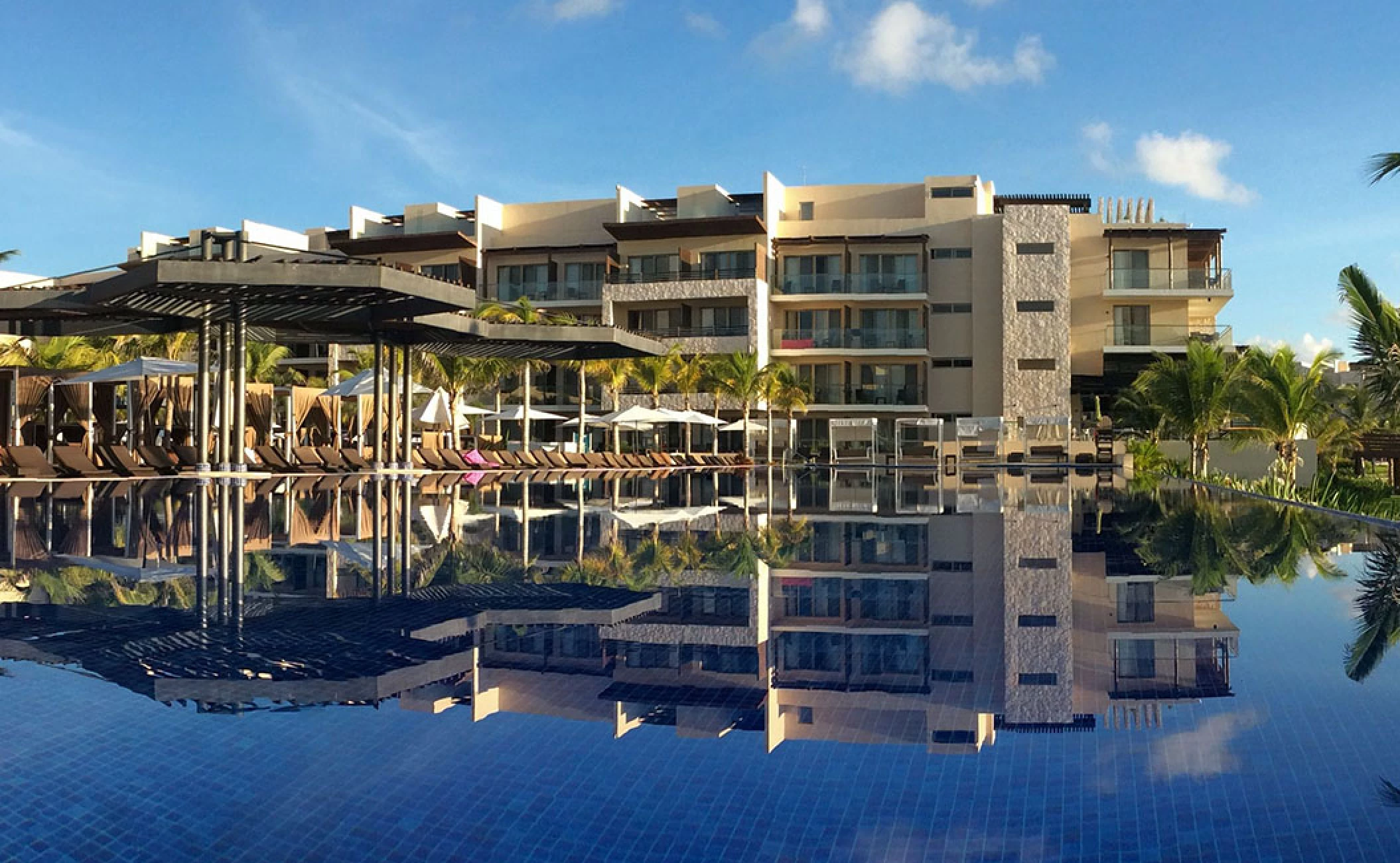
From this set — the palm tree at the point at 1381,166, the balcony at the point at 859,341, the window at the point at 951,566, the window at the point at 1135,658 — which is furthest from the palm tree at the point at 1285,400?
the balcony at the point at 859,341

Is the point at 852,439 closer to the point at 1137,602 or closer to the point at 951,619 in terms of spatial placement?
the point at 1137,602

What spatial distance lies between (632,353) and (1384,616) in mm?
25095

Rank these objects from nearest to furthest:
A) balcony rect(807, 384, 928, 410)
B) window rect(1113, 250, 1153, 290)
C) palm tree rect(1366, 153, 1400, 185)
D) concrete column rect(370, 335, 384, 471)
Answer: palm tree rect(1366, 153, 1400, 185) < concrete column rect(370, 335, 384, 471) < balcony rect(807, 384, 928, 410) < window rect(1113, 250, 1153, 290)

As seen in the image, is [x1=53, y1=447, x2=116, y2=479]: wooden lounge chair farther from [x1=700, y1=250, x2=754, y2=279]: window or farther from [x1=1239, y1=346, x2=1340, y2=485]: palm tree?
[x1=700, y1=250, x2=754, y2=279]: window

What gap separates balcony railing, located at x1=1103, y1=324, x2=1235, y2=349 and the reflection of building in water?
4178 centimetres

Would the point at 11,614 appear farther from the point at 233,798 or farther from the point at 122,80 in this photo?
the point at 122,80

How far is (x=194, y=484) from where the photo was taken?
22.0 metres

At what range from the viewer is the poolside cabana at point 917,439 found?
47.2 meters

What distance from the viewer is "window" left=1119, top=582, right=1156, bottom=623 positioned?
6.79 metres

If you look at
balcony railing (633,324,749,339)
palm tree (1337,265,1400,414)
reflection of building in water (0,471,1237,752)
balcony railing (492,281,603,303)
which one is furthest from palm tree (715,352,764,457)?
reflection of building in water (0,471,1237,752)

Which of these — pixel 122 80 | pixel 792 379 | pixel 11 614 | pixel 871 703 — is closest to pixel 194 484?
pixel 122 80

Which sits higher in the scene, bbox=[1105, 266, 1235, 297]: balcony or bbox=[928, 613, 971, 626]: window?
bbox=[1105, 266, 1235, 297]: balcony

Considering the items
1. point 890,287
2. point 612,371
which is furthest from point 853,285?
point 612,371

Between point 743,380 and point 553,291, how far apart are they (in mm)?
12506
